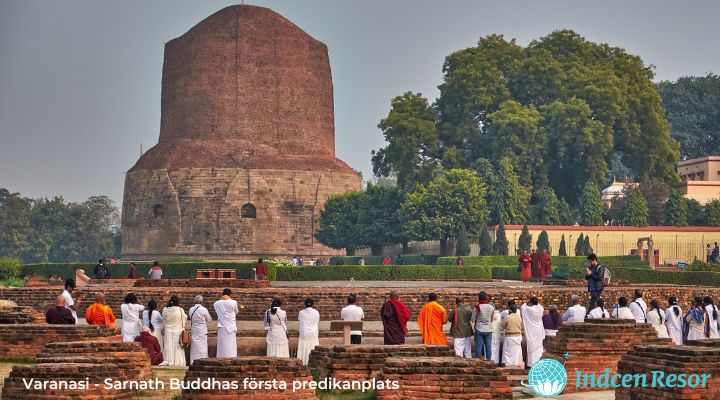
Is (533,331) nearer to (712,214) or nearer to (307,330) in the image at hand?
(307,330)

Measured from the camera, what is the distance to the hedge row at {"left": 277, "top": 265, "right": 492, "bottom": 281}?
32.7 meters

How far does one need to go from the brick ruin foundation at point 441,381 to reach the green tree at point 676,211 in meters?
38.0

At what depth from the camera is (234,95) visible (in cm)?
5900

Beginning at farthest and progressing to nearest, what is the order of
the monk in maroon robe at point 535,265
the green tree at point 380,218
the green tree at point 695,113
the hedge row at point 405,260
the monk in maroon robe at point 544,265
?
the green tree at point 695,113, the green tree at point 380,218, the hedge row at point 405,260, the monk in maroon robe at point 535,265, the monk in maroon robe at point 544,265

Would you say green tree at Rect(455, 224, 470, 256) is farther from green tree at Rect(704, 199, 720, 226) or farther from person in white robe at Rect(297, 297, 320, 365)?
person in white robe at Rect(297, 297, 320, 365)

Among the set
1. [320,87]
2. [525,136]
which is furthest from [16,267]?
[320,87]

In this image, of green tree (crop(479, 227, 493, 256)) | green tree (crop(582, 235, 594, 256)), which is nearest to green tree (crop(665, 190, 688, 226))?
green tree (crop(582, 235, 594, 256))

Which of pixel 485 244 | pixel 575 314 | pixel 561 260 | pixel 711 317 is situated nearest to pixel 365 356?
pixel 575 314

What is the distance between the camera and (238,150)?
57.9m

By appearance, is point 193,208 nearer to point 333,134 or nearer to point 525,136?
point 333,134

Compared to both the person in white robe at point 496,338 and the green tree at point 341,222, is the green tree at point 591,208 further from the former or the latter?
the person in white robe at point 496,338

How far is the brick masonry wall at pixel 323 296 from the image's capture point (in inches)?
771

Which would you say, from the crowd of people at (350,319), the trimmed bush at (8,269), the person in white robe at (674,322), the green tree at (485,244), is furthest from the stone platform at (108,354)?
the green tree at (485,244)

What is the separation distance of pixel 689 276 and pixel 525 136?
2103 centimetres
